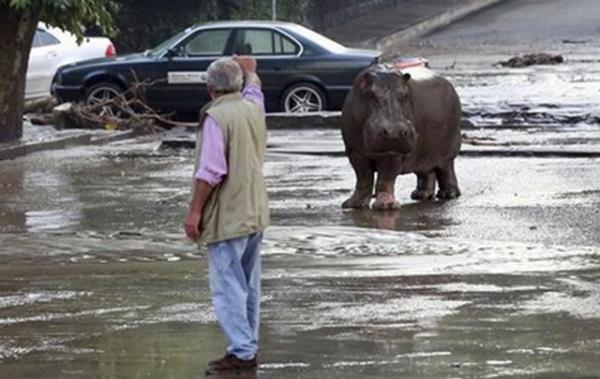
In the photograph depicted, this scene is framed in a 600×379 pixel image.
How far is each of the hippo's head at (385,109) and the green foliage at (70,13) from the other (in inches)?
254

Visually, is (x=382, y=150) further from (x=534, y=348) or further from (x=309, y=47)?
(x=309, y=47)

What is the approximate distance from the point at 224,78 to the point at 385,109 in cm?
644

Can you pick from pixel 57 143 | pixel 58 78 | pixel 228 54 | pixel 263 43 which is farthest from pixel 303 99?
pixel 57 143

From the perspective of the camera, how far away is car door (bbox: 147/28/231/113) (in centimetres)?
2556

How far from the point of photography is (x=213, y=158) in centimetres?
836

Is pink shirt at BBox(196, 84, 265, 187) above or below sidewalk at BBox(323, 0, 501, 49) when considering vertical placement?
above

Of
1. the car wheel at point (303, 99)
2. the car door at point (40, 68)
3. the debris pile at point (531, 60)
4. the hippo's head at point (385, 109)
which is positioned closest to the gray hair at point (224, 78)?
the hippo's head at point (385, 109)

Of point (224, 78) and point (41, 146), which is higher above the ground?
point (224, 78)

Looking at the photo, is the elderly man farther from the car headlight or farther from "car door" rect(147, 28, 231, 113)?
the car headlight

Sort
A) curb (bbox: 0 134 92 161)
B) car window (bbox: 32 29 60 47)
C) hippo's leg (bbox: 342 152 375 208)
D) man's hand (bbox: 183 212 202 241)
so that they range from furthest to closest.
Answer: car window (bbox: 32 29 60 47) → curb (bbox: 0 134 92 161) → hippo's leg (bbox: 342 152 375 208) → man's hand (bbox: 183 212 202 241)

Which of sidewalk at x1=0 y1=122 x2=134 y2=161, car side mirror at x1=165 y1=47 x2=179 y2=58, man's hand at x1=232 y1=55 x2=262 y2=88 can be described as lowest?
sidewalk at x1=0 y1=122 x2=134 y2=161

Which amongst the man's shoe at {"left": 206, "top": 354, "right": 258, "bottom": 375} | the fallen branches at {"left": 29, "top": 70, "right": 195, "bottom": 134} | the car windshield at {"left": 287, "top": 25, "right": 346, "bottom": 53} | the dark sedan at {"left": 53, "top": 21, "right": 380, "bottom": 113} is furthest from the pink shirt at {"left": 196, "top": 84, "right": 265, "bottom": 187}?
the car windshield at {"left": 287, "top": 25, "right": 346, "bottom": 53}

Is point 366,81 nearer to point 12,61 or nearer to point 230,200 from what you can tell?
point 230,200

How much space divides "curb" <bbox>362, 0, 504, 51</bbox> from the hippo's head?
2992 centimetres
